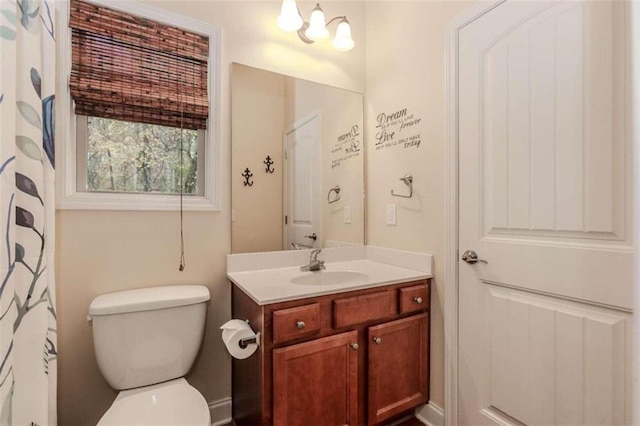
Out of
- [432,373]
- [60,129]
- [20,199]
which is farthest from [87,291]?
[432,373]

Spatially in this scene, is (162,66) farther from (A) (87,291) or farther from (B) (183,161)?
(A) (87,291)

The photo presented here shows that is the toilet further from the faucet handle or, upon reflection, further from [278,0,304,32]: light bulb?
[278,0,304,32]: light bulb

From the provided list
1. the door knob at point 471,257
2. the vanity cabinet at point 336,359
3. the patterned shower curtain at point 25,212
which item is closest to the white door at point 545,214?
the door knob at point 471,257

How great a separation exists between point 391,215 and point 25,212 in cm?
172

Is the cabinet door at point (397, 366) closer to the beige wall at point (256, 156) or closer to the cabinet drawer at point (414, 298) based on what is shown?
the cabinet drawer at point (414, 298)

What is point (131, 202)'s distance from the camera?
4.90 feet

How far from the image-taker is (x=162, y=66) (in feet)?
5.07

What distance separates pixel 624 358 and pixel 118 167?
2170 mm

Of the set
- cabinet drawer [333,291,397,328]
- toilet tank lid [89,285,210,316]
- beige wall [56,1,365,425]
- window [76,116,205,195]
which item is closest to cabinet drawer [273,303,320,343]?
cabinet drawer [333,291,397,328]

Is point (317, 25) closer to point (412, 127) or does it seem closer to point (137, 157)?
point (412, 127)

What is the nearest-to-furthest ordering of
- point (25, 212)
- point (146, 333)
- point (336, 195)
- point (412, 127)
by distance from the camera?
point (25, 212) → point (146, 333) → point (412, 127) → point (336, 195)

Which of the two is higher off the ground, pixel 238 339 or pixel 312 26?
pixel 312 26

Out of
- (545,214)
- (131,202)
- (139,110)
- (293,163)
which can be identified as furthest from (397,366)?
(139,110)

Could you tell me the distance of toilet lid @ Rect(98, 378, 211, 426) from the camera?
1119 millimetres
